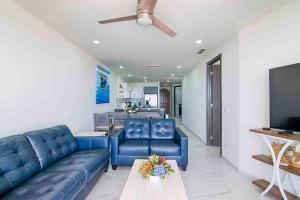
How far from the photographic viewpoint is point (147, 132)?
3.69 meters

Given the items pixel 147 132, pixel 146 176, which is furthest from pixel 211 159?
pixel 146 176

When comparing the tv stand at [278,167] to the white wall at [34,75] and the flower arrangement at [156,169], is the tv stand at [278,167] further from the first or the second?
the white wall at [34,75]

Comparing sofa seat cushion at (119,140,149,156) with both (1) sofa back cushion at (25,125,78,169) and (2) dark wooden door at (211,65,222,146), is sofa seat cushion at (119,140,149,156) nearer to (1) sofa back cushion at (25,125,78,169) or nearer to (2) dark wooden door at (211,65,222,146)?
(1) sofa back cushion at (25,125,78,169)

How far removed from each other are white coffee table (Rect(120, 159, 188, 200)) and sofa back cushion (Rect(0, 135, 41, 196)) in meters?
1.08

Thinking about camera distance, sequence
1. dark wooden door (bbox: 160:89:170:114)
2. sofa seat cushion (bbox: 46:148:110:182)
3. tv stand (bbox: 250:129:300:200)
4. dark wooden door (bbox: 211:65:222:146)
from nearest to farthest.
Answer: tv stand (bbox: 250:129:300:200), sofa seat cushion (bbox: 46:148:110:182), dark wooden door (bbox: 211:65:222:146), dark wooden door (bbox: 160:89:170:114)

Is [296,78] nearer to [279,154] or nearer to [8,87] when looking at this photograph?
[279,154]

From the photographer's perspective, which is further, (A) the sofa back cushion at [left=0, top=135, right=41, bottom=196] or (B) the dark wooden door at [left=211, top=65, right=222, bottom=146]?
(B) the dark wooden door at [left=211, top=65, right=222, bottom=146]

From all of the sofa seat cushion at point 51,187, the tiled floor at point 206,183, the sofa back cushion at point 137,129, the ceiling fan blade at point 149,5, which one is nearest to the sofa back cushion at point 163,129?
the sofa back cushion at point 137,129

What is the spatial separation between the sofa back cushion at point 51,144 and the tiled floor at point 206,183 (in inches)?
28.0

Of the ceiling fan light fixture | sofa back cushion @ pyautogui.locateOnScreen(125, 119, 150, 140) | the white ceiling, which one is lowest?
sofa back cushion @ pyautogui.locateOnScreen(125, 119, 150, 140)

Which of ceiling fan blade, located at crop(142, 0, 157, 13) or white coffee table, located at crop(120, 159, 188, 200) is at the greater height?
ceiling fan blade, located at crop(142, 0, 157, 13)

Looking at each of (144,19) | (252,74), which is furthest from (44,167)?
(252,74)

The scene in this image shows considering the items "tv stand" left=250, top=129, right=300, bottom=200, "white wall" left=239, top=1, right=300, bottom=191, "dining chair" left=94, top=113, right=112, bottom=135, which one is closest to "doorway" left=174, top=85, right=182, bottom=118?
"dining chair" left=94, top=113, right=112, bottom=135

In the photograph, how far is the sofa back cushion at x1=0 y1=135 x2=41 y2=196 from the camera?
5.19 feet
